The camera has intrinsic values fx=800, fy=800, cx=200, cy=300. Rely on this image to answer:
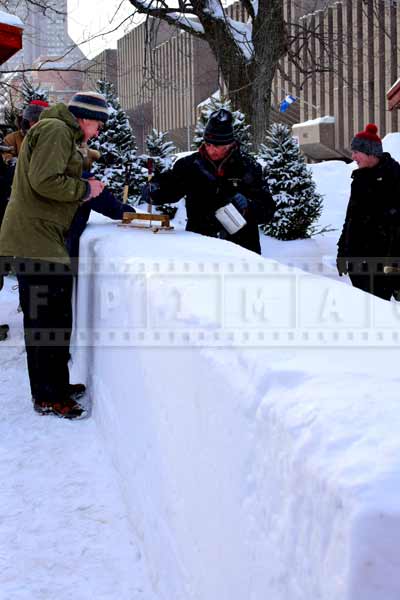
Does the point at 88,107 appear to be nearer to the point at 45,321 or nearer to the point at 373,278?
the point at 45,321

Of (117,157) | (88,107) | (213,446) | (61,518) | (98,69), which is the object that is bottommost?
(61,518)

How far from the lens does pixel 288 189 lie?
44.3ft

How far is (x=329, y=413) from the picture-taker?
4.15ft

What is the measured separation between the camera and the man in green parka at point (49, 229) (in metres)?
4.01

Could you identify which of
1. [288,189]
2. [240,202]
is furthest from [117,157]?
[240,202]

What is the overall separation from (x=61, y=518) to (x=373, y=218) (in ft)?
11.0

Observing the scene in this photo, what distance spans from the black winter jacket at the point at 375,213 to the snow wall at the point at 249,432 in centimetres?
229

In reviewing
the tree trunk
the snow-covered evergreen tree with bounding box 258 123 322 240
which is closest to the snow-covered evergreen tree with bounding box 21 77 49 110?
the snow-covered evergreen tree with bounding box 258 123 322 240

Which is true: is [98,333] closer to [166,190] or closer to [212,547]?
[166,190]

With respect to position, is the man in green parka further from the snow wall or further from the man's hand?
the snow wall

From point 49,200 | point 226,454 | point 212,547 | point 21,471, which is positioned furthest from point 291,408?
point 49,200

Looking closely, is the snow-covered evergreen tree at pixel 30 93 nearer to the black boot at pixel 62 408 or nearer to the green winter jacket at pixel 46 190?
the green winter jacket at pixel 46 190

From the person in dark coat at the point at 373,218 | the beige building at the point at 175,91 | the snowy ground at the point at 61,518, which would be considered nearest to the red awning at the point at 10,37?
the person in dark coat at the point at 373,218

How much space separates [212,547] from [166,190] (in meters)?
3.58
